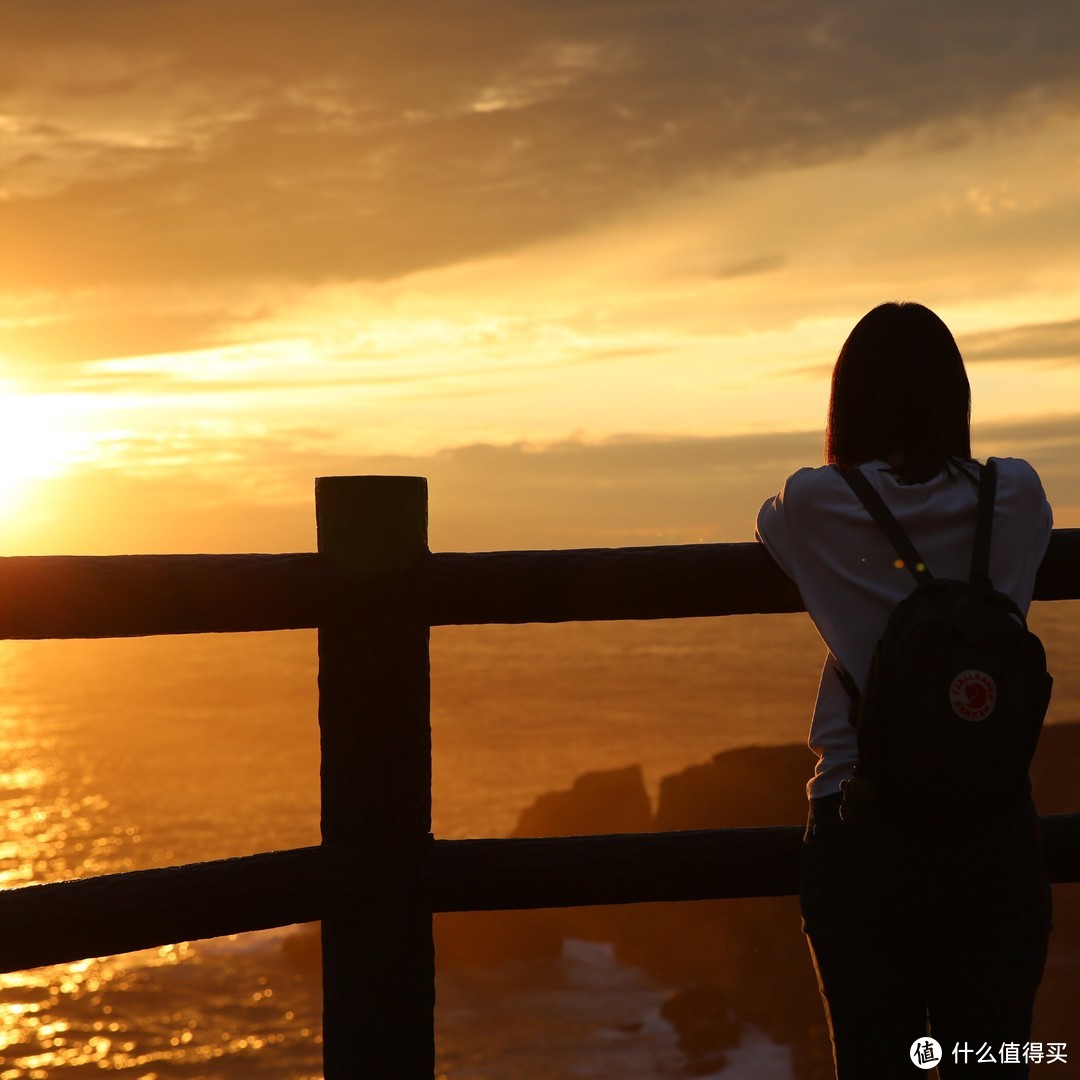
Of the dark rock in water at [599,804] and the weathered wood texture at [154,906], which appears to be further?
the dark rock in water at [599,804]

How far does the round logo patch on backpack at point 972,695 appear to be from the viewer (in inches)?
69.4

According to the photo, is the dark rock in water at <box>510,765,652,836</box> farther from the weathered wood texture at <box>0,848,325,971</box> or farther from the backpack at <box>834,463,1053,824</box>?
the backpack at <box>834,463,1053,824</box>

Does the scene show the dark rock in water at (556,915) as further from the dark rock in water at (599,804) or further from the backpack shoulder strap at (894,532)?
the backpack shoulder strap at (894,532)

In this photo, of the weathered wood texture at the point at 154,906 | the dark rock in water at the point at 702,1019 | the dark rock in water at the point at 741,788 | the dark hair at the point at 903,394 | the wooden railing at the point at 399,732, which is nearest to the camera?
the dark hair at the point at 903,394

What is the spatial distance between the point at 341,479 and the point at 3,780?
155 metres

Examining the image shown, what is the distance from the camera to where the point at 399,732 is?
8.00ft

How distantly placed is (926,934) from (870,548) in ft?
1.98

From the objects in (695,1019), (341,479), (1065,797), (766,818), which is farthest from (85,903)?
(695,1019)

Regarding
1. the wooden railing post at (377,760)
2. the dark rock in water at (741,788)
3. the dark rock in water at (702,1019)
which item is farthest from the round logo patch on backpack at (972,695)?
the dark rock in water at (702,1019)

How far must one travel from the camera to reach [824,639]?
199 centimetres

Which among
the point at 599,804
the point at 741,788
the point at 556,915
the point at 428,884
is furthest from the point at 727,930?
the point at 428,884

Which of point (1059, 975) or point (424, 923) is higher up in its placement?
point (424, 923)

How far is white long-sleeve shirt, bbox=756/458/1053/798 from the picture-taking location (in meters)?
1.90

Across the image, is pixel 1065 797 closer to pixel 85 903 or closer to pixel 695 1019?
pixel 695 1019
